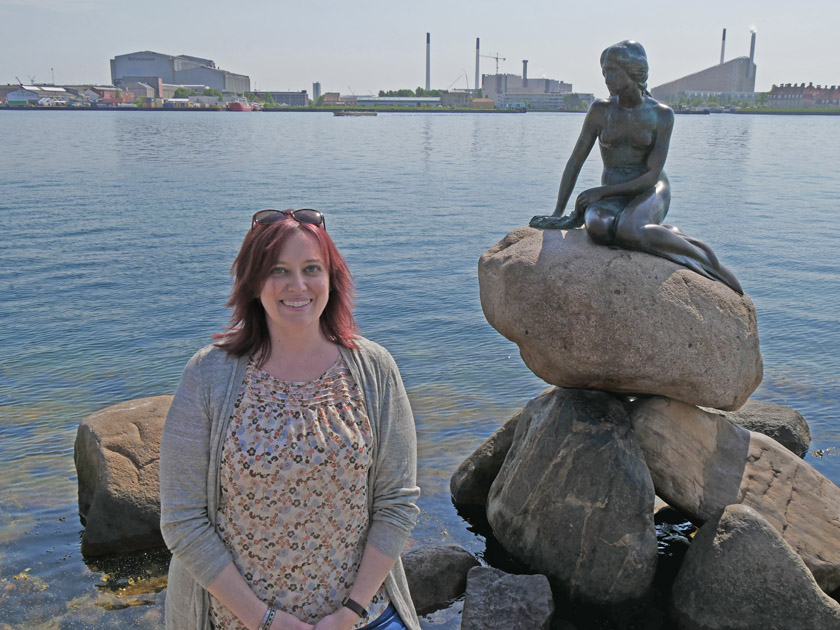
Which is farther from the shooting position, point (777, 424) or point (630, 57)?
point (777, 424)

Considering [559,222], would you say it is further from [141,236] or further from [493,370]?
[141,236]

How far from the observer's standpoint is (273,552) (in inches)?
121

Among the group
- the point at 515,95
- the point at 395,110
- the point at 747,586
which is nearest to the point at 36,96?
the point at 395,110

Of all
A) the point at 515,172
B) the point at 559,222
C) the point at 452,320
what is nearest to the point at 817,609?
the point at 559,222

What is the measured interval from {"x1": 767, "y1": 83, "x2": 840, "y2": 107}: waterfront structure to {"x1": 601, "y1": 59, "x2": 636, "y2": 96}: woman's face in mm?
158789

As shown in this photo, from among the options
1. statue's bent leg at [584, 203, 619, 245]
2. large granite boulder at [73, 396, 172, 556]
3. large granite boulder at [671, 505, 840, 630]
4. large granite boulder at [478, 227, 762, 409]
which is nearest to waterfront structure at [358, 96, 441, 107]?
large granite boulder at [73, 396, 172, 556]

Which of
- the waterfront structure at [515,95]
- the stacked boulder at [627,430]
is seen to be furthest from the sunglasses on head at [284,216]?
the waterfront structure at [515,95]

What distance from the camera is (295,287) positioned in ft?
10.6

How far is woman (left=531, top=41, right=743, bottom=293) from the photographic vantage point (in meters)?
6.77

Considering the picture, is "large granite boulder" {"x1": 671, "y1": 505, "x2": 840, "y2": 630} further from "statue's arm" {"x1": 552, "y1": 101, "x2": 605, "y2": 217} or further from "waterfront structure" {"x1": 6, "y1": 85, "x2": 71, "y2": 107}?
"waterfront structure" {"x1": 6, "y1": 85, "x2": 71, "y2": 107}

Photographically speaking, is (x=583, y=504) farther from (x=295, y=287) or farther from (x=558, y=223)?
(x=295, y=287)

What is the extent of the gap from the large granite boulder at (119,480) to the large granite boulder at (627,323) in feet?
11.2

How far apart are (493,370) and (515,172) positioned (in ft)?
101

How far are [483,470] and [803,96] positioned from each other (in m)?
163
